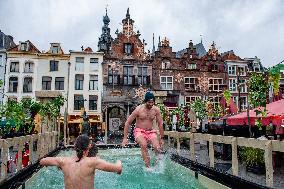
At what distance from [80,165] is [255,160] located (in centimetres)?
648

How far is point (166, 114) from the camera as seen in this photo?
89.2ft

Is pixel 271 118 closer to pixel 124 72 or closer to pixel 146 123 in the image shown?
pixel 146 123

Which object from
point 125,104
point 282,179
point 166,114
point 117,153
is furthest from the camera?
point 125,104

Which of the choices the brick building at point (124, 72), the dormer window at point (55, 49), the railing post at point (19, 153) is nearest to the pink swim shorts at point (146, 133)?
the railing post at point (19, 153)

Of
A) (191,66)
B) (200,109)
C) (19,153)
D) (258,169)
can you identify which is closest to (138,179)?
(19,153)

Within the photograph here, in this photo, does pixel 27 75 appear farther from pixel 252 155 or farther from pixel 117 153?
pixel 252 155

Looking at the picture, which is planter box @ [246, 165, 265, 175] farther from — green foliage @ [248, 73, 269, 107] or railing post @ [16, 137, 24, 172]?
railing post @ [16, 137, 24, 172]

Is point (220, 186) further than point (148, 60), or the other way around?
point (148, 60)

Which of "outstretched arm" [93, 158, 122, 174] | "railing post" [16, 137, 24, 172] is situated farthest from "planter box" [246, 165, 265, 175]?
"railing post" [16, 137, 24, 172]

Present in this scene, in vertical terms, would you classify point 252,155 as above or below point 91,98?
below

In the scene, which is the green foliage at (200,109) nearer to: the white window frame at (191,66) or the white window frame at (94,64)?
the white window frame at (191,66)

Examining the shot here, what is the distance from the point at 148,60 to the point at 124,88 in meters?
5.14

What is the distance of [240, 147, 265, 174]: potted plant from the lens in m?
8.33

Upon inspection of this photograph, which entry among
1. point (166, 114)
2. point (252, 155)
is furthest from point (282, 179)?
point (166, 114)
